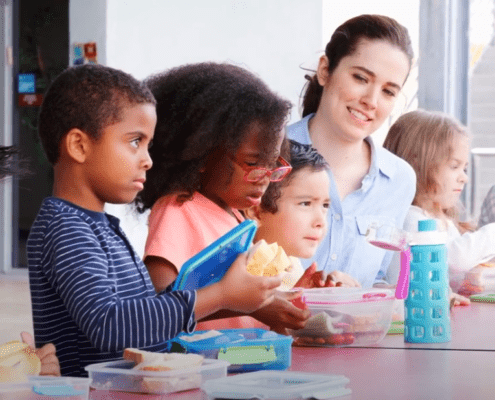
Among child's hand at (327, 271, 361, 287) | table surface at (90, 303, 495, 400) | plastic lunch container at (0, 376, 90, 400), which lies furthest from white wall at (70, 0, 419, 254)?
plastic lunch container at (0, 376, 90, 400)

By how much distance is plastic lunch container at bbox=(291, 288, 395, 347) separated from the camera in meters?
1.36

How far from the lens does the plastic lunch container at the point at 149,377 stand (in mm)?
970

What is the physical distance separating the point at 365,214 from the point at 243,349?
1.24 metres

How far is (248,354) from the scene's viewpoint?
111cm

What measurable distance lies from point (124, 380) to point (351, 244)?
52.5 inches

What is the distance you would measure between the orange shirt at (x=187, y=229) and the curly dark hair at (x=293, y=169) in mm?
368

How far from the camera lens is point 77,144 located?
1.19m

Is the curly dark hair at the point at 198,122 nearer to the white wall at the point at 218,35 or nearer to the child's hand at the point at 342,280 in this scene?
the child's hand at the point at 342,280

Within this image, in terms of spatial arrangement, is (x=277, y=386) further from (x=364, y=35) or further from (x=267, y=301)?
(x=364, y=35)

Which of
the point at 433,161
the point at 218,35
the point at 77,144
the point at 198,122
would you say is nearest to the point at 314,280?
the point at 198,122

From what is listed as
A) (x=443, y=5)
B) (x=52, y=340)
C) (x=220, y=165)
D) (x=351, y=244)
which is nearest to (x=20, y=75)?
(x=443, y=5)

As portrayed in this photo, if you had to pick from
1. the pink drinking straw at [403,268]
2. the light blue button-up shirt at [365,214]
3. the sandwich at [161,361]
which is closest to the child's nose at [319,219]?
the light blue button-up shirt at [365,214]

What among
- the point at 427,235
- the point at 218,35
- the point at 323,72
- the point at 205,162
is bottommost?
the point at 427,235

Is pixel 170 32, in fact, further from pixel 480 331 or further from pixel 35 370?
pixel 35 370
